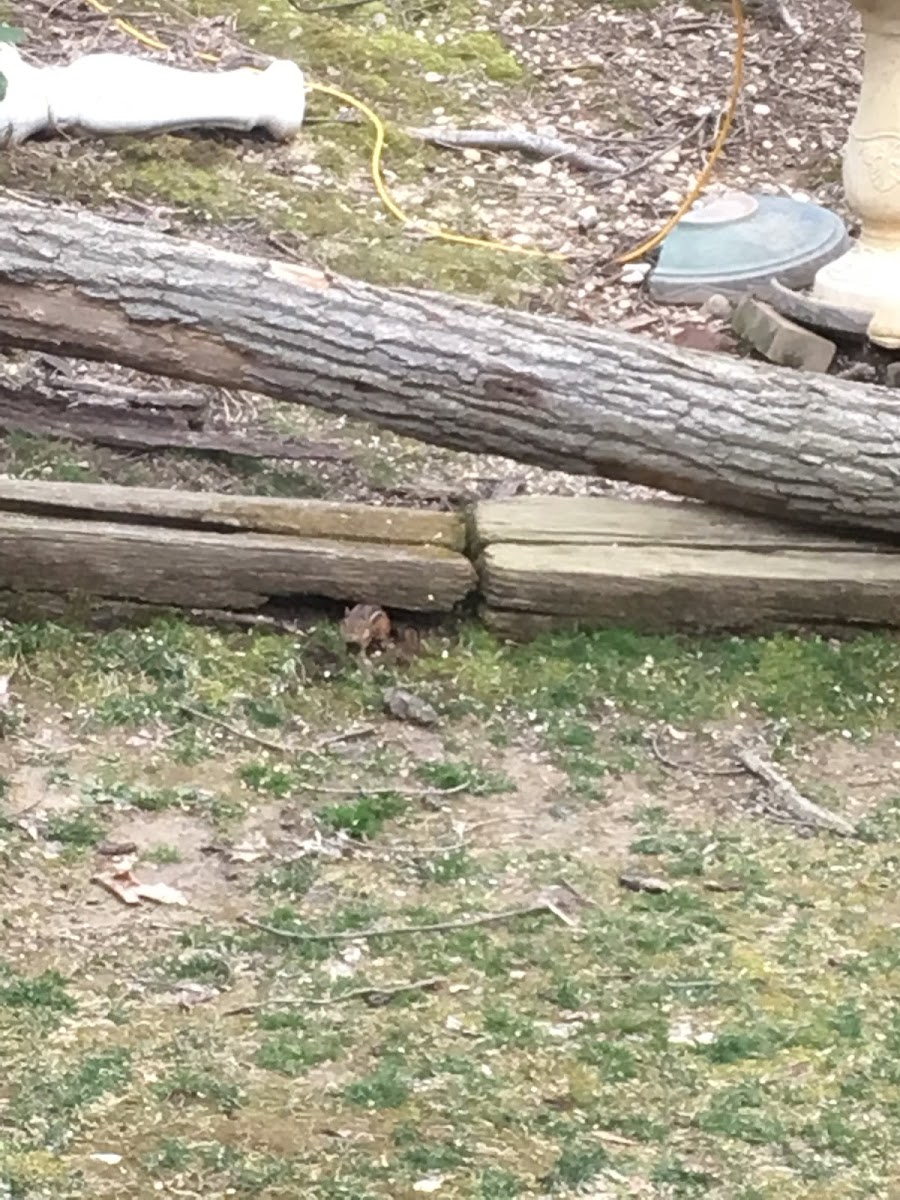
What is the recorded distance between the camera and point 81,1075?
2.35 m

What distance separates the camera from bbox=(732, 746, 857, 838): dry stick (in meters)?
3.07

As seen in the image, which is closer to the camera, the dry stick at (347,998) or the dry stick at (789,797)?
the dry stick at (347,998)

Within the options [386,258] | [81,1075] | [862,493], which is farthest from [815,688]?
[386,258]

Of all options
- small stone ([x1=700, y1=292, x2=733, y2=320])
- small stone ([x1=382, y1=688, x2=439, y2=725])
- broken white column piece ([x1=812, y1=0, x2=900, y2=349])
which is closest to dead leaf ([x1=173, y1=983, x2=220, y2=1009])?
small stone ([x1=382, y1=688, x2=439, y2=725])

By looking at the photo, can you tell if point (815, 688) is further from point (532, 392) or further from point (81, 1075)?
point (81, 1075)

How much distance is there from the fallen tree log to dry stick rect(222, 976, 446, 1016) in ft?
4.74

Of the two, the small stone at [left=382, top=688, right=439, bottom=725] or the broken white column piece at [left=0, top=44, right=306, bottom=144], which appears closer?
the small stone at [left=382, top=688, right=439, bottom=725]

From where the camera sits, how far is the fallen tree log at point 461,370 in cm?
364

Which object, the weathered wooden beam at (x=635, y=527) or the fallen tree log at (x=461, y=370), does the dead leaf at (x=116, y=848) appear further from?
the fallen tree log at (x=461, y=370)

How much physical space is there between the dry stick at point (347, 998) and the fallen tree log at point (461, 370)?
4.74 ft

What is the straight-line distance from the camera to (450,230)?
565 centimetres

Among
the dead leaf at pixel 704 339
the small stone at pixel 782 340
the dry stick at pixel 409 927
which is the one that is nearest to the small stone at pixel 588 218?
the dead leaf at pixel 704 339

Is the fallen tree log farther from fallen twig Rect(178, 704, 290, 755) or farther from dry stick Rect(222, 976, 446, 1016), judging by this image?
dry stick Rect(222, 976, 446, 1016)

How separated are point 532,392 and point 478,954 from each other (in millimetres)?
1383
